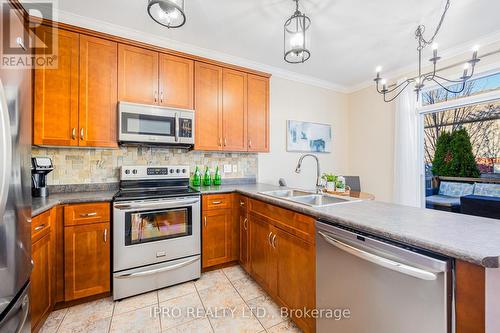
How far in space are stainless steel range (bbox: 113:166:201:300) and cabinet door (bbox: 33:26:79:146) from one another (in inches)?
24.0

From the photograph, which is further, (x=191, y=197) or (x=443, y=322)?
(x=191, y=197)

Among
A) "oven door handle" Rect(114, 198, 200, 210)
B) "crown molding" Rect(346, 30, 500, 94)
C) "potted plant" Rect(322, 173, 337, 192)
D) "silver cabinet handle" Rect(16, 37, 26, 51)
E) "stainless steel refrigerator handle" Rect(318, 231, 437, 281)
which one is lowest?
"stainless steel refrigerator handle" Rect(318, 231, 437, 281)

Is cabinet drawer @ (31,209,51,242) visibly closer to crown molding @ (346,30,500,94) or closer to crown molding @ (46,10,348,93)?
crown molding @ (46,10,348,93)

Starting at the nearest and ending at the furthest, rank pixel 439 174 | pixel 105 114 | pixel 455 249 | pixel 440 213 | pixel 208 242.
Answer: pixel 455 249, pixel 440 213, pixel 105 114, pixel 208 242, pixel 439 174

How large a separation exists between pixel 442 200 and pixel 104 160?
4.46m

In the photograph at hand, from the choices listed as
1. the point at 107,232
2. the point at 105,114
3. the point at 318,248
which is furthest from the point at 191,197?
the point at 318,248

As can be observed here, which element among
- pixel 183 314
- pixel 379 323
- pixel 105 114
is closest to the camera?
pixel 379 323

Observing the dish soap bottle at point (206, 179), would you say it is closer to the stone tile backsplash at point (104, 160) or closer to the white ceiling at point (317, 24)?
the stone tile backsplash at point (104, 160)

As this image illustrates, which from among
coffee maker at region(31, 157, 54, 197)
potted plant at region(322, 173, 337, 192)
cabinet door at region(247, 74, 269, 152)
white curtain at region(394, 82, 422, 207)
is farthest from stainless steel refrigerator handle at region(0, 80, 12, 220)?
white curtain at region(394, 82, 422, 207)

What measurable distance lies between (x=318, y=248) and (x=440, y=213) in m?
0.73

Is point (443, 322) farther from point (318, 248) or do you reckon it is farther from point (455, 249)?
point (318, 248)

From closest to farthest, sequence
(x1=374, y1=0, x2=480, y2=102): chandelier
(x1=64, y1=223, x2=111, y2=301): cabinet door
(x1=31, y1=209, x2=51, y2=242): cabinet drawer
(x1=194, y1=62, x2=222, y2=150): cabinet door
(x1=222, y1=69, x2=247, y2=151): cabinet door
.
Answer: (x1=31, y1=209, x2=51, y2=242): cabinet drawer < (x1=374, y1=0, x2=480, y2=102): chandelier < (x1=64, y1=223, x2=111, y2=301): cabinet door < (x1=194, y1=62, x2=222, y2=150): cabinet door < (x1=222, y1=69, x2=247, y2=151): cabinet door

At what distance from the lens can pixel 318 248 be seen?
135 centimetres

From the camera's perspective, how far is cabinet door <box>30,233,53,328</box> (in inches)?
56.1
